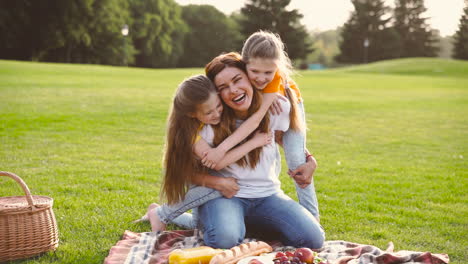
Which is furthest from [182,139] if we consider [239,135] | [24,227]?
[24,227]

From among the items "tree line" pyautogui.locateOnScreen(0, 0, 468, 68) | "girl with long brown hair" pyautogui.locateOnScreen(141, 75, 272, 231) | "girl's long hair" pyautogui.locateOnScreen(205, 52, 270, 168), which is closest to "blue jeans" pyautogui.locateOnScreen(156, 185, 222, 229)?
"girl with long brown hair" pyautogui.locateOnScreen(141, 75, 272, 231)

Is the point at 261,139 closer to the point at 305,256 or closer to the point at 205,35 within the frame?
the point at 305,256

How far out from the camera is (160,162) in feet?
21.4

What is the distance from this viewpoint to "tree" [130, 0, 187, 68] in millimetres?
48875

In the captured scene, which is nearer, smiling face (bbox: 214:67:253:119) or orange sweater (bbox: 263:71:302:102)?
smiling face (bbox: 214:67:253:119)

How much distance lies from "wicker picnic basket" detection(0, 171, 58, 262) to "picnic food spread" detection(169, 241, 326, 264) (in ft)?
3.06

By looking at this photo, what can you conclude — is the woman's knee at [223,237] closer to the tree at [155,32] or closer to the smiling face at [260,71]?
the smiling face at [260,71]

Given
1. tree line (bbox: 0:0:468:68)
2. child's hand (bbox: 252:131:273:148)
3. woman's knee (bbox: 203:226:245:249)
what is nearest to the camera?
woman's knee (bbox: 203:226:245:249)

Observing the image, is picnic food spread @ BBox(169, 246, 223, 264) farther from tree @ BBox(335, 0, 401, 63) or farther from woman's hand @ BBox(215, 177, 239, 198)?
tree @ BBox(335, 0, 401, 63)

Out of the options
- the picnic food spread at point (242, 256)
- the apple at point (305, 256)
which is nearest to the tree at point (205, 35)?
the picnic food spread at point (242, 256)

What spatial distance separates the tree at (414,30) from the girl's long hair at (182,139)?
215 ft

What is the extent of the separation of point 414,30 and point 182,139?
6862 cm

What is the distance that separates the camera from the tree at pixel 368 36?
62.4 metres

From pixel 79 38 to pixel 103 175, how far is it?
116 feet
